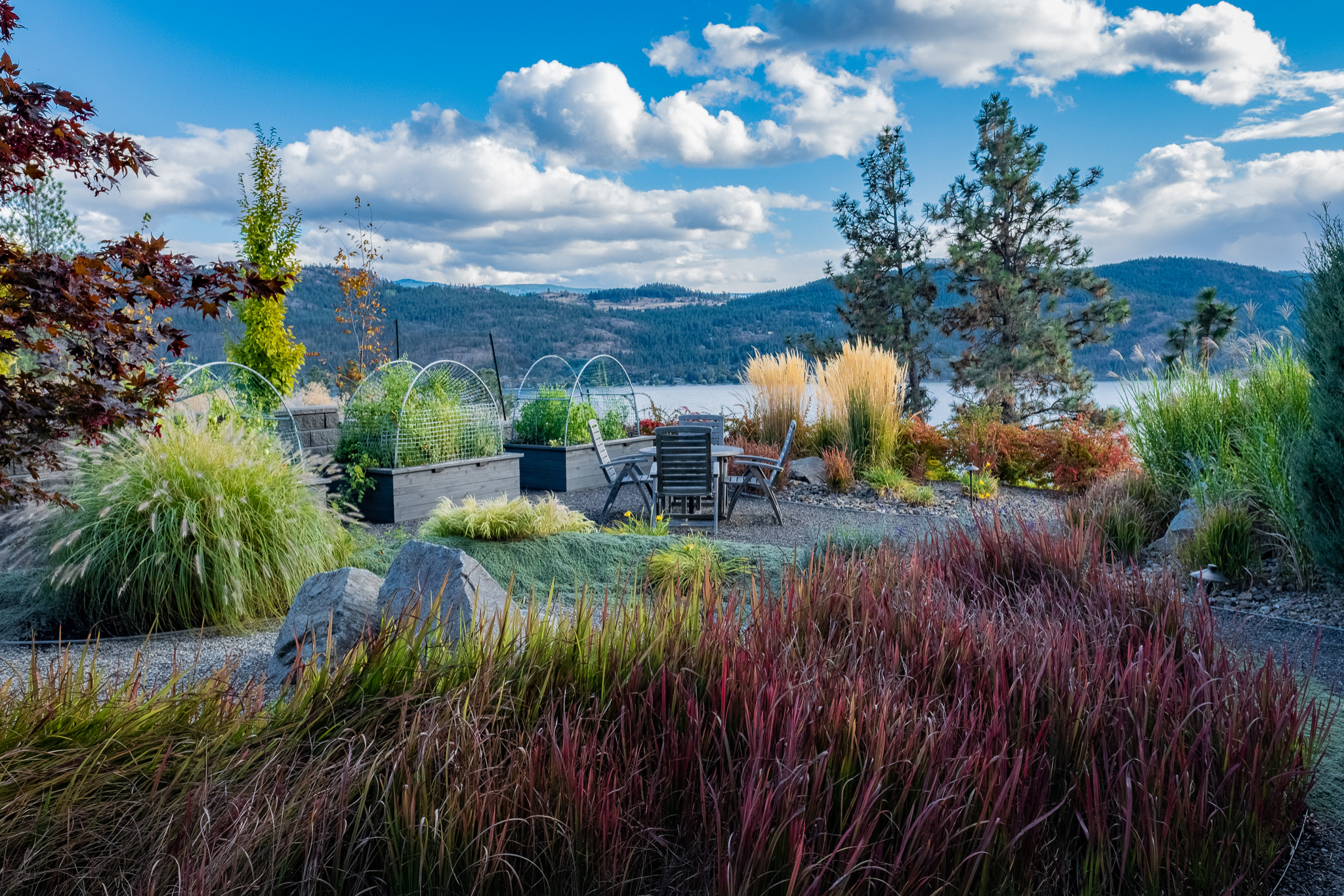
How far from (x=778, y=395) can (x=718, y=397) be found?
181 centimetres

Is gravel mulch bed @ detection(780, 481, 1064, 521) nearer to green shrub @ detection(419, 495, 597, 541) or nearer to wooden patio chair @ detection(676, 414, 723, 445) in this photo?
wooden patio chair @ detection(676, 414, 723, 445)

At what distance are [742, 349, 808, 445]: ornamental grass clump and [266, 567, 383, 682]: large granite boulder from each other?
292 inches

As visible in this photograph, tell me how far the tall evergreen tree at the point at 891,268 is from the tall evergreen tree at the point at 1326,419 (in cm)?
1226

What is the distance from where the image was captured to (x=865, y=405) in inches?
387

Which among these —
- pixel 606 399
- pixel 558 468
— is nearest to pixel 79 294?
pixel 558 468

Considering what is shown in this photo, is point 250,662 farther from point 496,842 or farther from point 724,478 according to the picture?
point 724,478

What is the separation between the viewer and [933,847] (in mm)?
1540

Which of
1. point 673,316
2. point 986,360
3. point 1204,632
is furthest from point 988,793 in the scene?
point 673,316

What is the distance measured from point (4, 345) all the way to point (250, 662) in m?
2.07

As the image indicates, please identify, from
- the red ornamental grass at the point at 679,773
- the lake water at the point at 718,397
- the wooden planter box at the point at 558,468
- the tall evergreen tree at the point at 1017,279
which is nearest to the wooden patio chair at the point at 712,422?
the lake water at the point at 718,397

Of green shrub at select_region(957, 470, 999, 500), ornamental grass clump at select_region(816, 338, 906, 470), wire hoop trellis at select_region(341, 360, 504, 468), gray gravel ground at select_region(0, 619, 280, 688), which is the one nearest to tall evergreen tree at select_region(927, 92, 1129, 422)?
ornamental grass clump at select_region(816, 338, 906, 470)

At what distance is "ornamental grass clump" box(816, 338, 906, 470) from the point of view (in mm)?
9781

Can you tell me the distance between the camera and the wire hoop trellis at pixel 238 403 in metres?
5.81

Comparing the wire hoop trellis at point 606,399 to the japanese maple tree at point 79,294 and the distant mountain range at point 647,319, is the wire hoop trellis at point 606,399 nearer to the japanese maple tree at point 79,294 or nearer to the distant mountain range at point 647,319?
the distant mountain range at point 647,319
